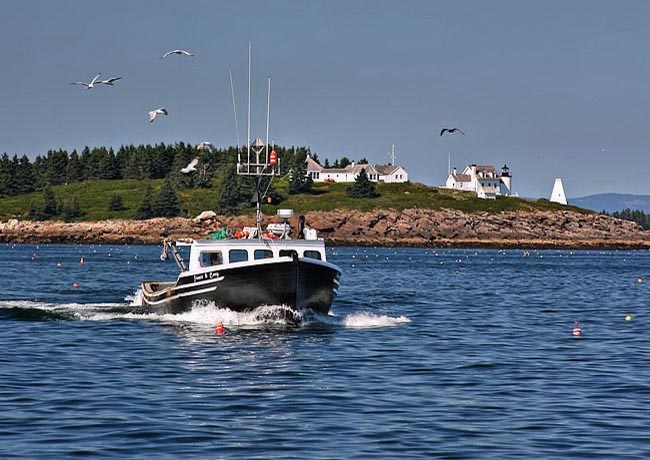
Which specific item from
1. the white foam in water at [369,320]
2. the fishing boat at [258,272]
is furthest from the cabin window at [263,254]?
the white foam in water at [369,320]

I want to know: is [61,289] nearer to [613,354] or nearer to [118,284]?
[118,284]

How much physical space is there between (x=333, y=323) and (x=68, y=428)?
2150cm

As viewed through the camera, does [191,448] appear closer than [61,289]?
Yes

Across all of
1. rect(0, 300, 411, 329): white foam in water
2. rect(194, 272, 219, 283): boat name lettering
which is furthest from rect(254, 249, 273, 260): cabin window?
rect(0, 300, 411, 329): white foam in water

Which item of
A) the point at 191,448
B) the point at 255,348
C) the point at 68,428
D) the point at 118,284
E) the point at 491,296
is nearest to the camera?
the point at 191,448

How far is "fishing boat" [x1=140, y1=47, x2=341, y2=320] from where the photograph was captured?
127 feet

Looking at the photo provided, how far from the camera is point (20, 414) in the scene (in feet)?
74.7

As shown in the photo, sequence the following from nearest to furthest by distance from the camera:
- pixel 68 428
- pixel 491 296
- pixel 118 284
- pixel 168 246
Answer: pixel 68 428 → pixel 168 246 → pixel 491 296 → pixel 118 284

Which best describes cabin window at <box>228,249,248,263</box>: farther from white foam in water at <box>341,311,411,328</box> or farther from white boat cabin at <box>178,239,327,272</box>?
white foam in water at <box>341,311,411,328</box>

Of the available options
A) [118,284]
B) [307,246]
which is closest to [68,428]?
[307,246]

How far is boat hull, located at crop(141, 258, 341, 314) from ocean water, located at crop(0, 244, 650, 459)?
0.52 metres

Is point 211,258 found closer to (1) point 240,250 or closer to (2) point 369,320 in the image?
(1) point 240,250

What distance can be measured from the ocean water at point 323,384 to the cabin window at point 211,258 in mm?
1722

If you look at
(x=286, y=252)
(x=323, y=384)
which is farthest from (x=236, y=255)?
(x=323, y=384)
